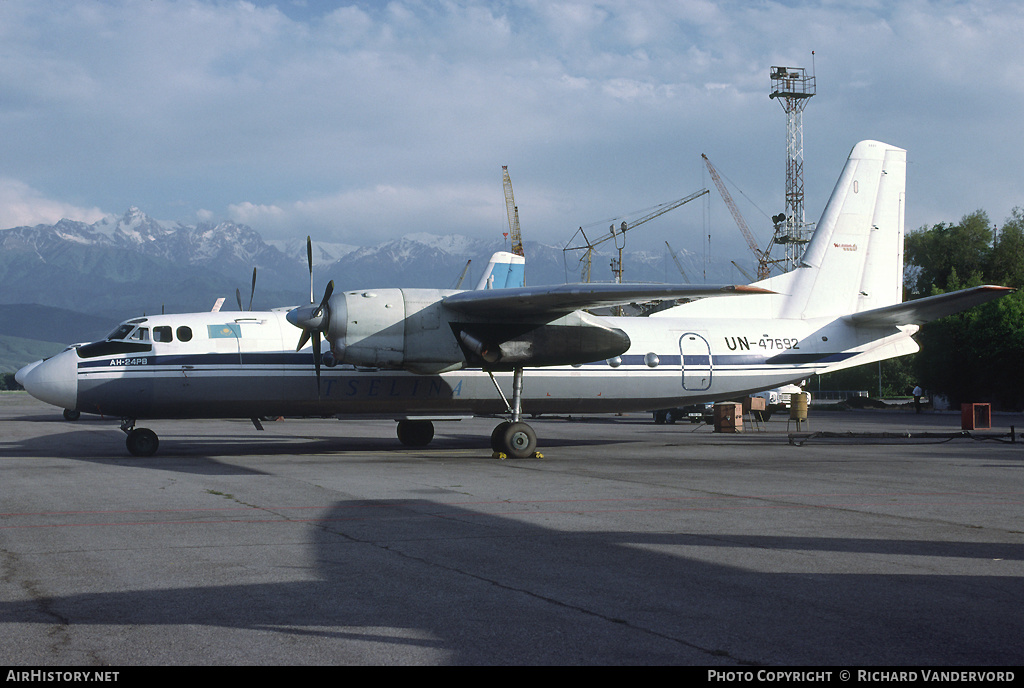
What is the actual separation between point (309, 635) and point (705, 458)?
16488 mm

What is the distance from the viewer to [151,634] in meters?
5.80

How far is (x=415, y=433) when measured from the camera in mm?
24969

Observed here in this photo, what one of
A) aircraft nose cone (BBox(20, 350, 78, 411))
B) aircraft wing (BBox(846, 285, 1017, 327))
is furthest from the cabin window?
aircraft wing (BBox(846, 285, 1017, 327))

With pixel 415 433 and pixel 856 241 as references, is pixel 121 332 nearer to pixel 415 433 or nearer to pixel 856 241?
pixel 415 433

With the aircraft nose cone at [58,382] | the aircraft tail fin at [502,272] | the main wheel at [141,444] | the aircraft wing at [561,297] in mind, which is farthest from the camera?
the aircraft tail fin at [502,272]

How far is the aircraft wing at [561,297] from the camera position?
59.0 feet

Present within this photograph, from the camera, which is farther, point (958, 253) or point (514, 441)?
point (958, 253)

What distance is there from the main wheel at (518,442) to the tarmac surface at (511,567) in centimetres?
367

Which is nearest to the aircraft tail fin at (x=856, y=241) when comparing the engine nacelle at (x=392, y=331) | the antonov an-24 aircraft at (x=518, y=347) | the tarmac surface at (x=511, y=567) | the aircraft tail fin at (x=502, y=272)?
the antonov an-24 aircraft at (x=518, y=347)

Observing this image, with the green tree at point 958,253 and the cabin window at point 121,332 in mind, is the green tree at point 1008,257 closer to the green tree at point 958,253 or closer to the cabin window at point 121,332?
the green tree at point 958,253

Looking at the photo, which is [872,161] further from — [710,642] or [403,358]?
[710,642]

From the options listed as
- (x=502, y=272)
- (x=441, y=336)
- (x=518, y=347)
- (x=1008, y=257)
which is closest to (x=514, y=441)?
(x=518, y=347)

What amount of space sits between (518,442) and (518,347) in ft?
7.85
